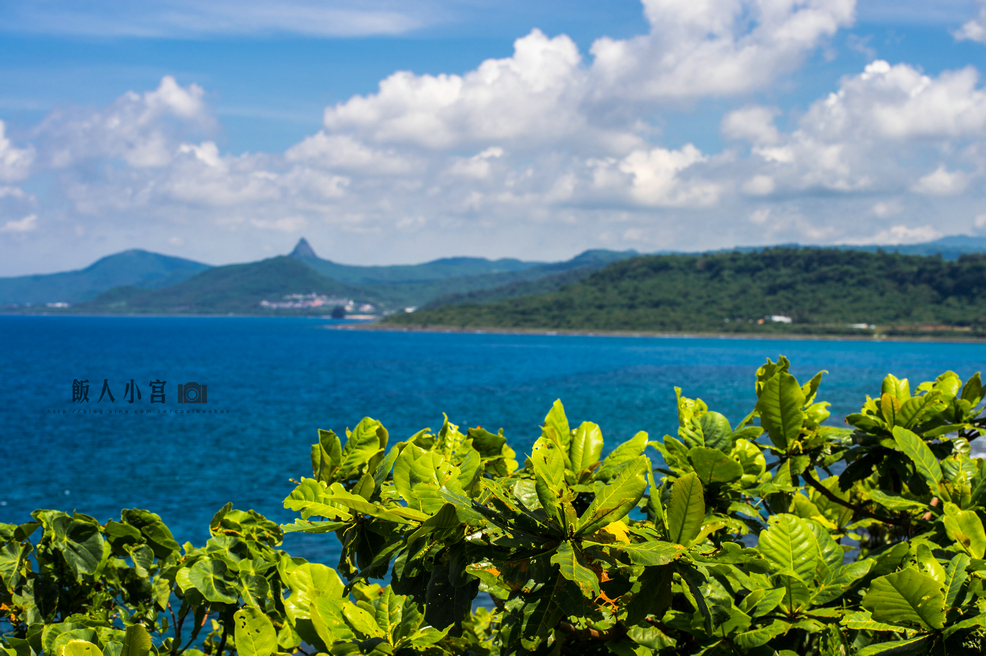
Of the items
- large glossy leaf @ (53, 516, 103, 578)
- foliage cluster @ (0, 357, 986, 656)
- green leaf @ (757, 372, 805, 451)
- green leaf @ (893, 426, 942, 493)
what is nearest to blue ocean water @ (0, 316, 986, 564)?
large glossy leaf @ (53, 516, 103, 578)

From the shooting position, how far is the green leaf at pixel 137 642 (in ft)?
→ 4.62

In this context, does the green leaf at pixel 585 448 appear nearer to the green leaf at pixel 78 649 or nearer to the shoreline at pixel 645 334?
the green leaf at pixel 78 649

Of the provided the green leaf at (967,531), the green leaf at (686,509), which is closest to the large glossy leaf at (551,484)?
the green leaf at (686,509)

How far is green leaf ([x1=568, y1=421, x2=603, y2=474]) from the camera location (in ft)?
5.31

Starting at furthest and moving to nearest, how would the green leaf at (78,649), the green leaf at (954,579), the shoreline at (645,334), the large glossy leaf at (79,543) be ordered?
the shoreline at (645,334)
the large glossy leaf at (79,543)
the green leaf at (954,579)
the green leaf at (78,649)

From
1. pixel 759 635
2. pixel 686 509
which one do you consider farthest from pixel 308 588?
pixel 759 635

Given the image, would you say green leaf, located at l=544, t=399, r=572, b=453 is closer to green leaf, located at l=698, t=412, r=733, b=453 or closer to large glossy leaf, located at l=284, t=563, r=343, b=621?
green leaf, located at l=698, t=412, r=733, b=453

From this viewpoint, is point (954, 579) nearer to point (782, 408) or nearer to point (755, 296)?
point (782, 408)

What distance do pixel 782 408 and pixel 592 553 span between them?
46.7 inches

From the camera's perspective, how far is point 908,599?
4.62 ft

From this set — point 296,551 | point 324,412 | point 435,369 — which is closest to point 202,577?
point 296,551

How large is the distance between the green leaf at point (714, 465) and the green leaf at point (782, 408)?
37 centimetres

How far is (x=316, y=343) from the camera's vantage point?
110 meters

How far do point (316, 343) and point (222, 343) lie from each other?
14587mm
